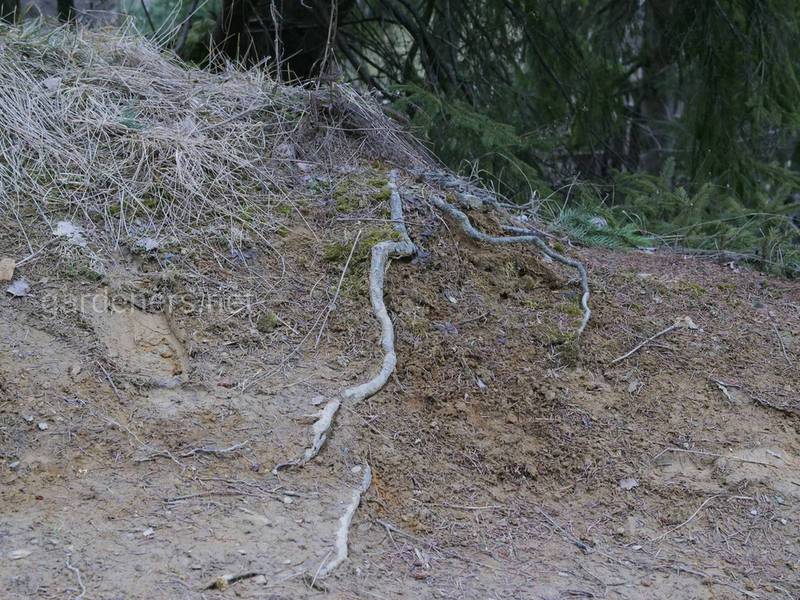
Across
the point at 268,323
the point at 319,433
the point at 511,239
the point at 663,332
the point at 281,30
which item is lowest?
the point at 319,433

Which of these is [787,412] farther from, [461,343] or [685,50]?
[685,50]

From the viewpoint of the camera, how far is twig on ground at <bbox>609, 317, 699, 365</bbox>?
13.4ft

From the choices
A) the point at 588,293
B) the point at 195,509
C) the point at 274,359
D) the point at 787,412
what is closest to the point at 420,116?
the point at 588,293

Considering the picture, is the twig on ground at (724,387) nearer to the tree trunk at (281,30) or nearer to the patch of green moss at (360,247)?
the patch of green moss at (360,247)

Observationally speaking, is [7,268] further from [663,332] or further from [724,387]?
[724,387]

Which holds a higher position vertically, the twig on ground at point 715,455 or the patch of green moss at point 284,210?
the patch of green moss at point 284,210

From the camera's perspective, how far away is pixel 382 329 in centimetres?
382


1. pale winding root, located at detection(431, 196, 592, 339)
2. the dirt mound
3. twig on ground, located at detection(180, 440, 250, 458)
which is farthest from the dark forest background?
twig on ground, located at detection(180, 440, 250, 458)

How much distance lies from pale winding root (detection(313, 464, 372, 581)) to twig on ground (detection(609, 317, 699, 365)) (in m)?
1.47

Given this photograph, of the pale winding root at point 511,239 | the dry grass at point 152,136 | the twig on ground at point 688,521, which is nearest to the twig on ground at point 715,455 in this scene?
the twig on ground at point 688,521

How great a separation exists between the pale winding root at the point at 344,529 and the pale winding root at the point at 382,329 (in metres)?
0.21

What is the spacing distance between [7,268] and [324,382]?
1.45m

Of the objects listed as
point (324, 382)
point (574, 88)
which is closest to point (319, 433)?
point (324, 382)

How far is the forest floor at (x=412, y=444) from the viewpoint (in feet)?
9.34
